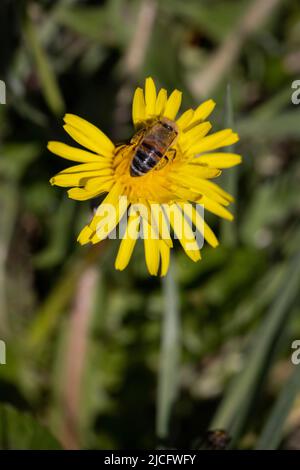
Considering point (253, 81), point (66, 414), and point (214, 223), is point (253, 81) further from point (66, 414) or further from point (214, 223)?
point (66, 414)

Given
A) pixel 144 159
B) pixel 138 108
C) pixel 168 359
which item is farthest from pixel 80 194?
pixel 168 359

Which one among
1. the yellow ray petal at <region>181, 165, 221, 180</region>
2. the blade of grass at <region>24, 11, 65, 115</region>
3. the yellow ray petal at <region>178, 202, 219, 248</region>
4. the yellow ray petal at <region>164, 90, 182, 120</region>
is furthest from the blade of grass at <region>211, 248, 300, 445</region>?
the blade of grass at <region>24, 11, 65, 115</region>

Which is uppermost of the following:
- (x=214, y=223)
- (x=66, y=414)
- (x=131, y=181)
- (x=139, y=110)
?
(x=139, y=110)

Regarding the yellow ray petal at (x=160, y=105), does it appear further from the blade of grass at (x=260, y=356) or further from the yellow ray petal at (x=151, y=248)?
the blade of grass at (x=260, y=356)

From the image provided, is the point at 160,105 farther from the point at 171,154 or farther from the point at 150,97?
the point at 171,154
